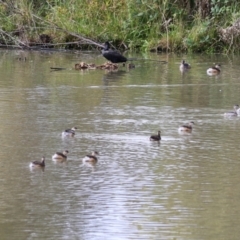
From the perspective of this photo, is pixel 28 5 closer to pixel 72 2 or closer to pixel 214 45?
pixel 72 2

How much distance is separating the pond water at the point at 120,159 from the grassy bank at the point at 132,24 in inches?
243

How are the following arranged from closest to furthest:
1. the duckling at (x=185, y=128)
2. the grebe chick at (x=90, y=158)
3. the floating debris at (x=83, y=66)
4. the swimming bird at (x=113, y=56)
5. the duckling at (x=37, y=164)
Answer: the duckling at (x=37, y=164) → the grebe chick at (x=90, y=158) → the duckling at (x=185, y=128) → the floating debris at (x=83, y=66) → the swimming bird at (x=113, y=56)

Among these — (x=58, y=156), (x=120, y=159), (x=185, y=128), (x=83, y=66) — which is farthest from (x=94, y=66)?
(x=58, y=156)

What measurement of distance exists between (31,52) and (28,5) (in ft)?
8.20

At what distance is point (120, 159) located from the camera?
965 cm

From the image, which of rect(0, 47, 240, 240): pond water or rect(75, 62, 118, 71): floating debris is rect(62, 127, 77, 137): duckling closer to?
rect(0, 47, 240, 240): pond water

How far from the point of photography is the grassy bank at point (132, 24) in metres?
23.2

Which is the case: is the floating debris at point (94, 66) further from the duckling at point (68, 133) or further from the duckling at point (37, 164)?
the duckling at point (37, 164)

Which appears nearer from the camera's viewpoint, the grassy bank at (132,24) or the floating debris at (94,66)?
the floating debris at (94,66)

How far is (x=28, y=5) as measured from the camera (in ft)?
81.8

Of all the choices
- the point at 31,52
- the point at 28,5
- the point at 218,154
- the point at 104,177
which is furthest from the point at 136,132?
the point at 28,5

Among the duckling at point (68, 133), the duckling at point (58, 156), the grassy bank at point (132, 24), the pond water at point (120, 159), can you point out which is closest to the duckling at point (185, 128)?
the pond water at point (120, 159)

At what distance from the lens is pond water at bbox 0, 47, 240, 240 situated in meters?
7.24

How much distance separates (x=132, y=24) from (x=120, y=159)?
15.1 m
